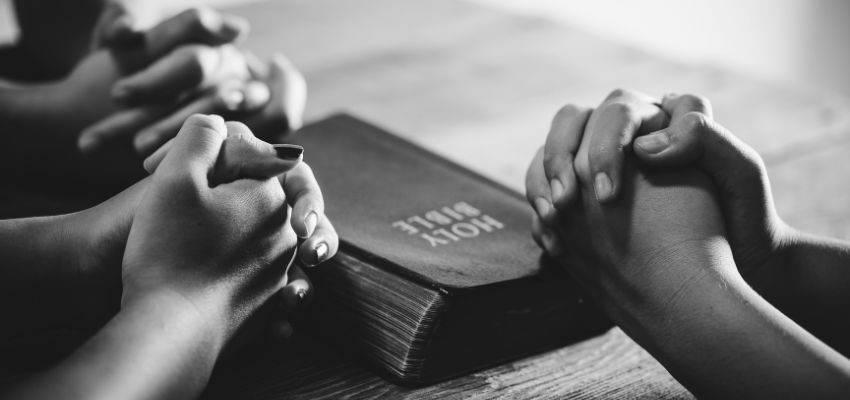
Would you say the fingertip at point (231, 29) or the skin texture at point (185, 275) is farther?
the fingertip at point (231, 29)

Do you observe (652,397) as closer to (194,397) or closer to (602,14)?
(194,397)

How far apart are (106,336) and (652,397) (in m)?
0.38

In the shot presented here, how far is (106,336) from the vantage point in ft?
1.60

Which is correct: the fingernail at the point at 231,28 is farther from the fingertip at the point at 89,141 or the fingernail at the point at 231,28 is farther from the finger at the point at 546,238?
the finger at the point at 546,238

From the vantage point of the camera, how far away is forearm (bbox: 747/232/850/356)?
2.19 ft

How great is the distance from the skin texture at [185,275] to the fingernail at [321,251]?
2cm

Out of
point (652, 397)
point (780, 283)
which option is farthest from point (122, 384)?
point (780, 283)

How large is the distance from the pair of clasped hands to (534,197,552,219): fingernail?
1.24 feet

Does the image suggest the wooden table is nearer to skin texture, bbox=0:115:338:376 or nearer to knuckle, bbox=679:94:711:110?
skin texture, bbox=0:115:338:376

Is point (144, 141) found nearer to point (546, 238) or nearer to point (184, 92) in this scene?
point (184, 92)

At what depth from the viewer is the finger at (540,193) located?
2.21 ft

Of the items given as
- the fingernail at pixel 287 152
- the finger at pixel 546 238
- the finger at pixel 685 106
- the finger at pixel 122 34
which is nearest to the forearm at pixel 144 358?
the fingernail at pixel 287 152

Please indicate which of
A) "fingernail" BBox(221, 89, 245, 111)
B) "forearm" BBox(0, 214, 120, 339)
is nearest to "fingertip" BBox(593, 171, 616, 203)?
"forearm" BBox(0, 214, 120, 339)

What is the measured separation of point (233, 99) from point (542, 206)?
0.40m
